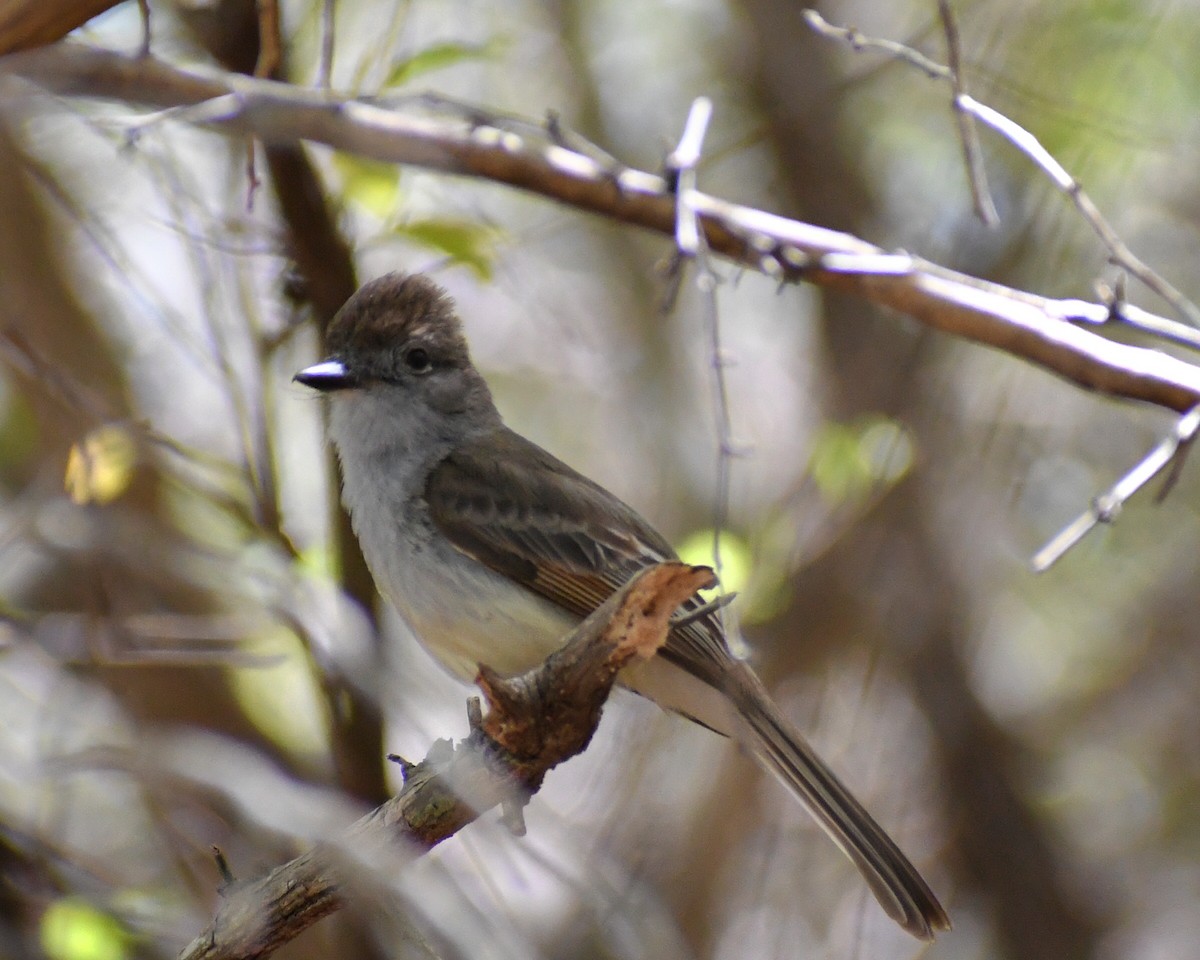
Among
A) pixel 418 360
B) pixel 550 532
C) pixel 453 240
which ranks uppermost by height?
pixel 453 240

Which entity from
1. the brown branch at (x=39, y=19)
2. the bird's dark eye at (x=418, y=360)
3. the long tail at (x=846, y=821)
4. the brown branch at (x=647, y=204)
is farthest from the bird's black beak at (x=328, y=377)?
the long tail at (x=846, y=821)

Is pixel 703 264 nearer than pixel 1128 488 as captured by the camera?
No

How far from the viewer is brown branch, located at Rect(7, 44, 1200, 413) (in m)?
3.07

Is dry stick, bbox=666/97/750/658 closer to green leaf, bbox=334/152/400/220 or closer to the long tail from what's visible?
the long tail

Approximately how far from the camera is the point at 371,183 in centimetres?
380

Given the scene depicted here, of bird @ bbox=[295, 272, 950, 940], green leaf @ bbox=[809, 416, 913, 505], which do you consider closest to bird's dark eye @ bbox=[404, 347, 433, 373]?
bird @ bbox=[295, 272, 950, 940]

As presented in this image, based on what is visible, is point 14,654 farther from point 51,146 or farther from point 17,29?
point 17,29

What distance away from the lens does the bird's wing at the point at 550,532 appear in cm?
346

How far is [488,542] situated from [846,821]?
3.70 ft

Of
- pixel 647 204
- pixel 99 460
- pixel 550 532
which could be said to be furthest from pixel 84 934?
pixel 647 204

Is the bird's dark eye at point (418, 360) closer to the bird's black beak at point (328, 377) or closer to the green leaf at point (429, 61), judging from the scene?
the bird's black beak at point (328, 377)

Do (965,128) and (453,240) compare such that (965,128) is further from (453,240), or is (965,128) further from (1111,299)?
(453,240)

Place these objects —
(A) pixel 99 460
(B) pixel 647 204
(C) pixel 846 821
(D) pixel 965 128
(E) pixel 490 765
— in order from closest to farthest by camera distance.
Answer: (E) pixel 490 765, (D) pixel 965 128, (C) pixel 846 821, (B) pixel 647 204, (A) pixel 99 460

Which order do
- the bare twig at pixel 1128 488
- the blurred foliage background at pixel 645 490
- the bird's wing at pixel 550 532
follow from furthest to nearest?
the blurred foliage background at pixel 645 490 → the bird's wing at pixel 550 532 → the bare twig at pixel 1128 488
